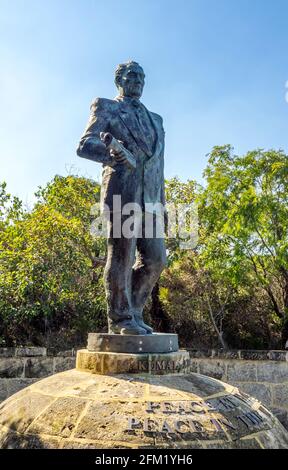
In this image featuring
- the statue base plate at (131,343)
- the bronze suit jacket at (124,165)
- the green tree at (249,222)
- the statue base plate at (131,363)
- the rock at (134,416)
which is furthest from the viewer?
the green tree at (249,222)

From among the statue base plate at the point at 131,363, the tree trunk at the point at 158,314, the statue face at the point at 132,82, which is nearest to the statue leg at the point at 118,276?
the statue base plate at the point at 131,363

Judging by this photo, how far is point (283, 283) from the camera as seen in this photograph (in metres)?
8.83

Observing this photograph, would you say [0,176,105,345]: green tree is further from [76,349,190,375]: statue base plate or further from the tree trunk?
[76,349,190,375]: statue base plate

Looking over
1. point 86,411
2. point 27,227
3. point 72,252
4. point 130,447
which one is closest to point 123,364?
point 86,411

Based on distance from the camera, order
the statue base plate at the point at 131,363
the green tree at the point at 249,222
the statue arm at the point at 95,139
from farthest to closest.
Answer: the green tree at the point at 249,222 < the statue arm at the point at 95,139 < the statue base plate at the point at 131,363

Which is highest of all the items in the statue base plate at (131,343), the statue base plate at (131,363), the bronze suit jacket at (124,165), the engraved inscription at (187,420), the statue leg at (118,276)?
the bronze suit jacket at (124,165)

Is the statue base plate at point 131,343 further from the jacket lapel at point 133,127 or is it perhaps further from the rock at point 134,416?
the jacket lapel at point 133,127

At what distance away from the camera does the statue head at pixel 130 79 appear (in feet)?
13.0

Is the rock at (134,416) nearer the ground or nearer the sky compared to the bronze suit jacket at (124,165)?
nearer the ground
